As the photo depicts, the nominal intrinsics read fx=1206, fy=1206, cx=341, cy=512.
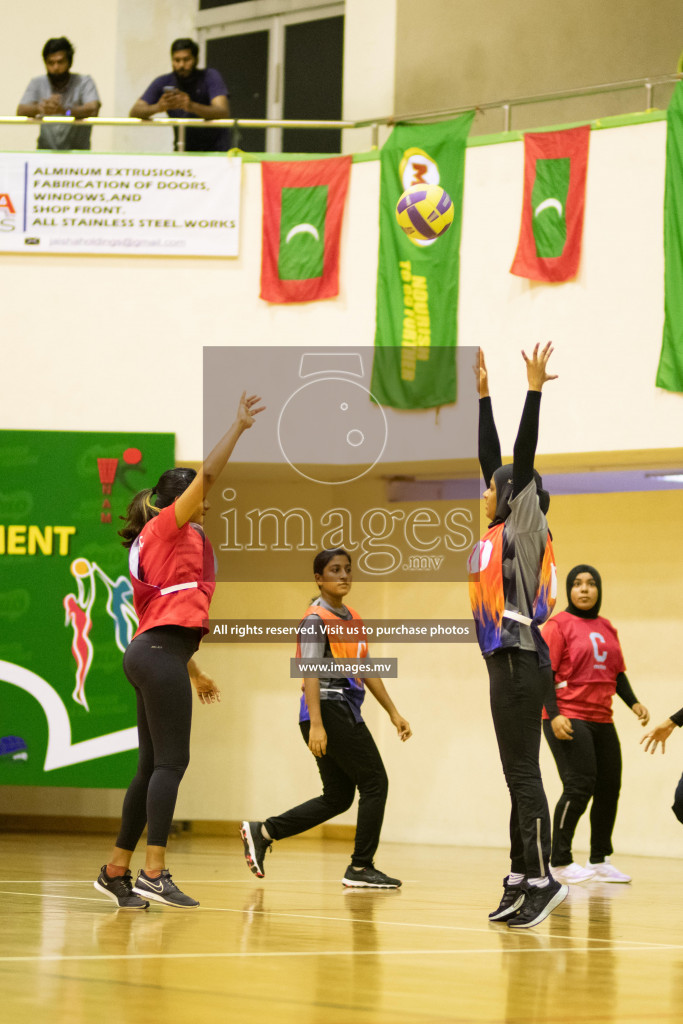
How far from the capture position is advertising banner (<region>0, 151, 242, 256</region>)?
373 inches

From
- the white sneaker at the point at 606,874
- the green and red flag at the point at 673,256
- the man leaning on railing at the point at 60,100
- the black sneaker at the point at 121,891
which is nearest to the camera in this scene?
the black sneaker at the point at 121,891

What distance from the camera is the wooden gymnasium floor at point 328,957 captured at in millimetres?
2768

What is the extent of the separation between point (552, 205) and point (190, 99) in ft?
10.8

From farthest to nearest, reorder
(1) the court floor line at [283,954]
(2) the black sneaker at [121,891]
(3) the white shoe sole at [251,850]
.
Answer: (3) the white shoe sole at [251,850] → (2) the black sneaker at [121,891] → (1) the court floor line at [283,954]

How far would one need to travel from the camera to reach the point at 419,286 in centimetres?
895

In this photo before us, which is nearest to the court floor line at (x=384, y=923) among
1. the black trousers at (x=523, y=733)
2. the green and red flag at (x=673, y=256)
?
the black trousers at (x=523, y=733)

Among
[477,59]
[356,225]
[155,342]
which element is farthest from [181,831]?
[477,59]

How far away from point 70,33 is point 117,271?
389cm

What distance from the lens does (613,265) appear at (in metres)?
8.40

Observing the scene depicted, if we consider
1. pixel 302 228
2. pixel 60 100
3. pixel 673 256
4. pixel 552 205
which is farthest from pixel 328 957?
pixel 60 100

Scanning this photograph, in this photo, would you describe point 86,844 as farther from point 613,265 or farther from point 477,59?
point 477,59

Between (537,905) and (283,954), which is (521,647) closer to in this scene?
(537,905)

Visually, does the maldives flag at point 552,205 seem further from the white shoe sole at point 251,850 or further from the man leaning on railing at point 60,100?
the white shoe sole at point 251,850

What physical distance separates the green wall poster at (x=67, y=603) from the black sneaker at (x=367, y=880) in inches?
136
